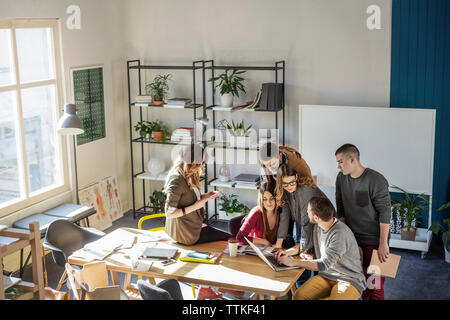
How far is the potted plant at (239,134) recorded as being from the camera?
275 inches

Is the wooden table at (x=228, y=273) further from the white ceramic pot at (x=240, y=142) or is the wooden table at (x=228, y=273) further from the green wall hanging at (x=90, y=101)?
the green wall hanging at (x=90, y=101)

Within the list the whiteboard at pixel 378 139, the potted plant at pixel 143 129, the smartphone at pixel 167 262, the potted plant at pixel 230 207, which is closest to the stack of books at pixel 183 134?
the potted plant at pixel 143 129

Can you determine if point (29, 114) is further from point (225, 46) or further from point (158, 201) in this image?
point (225, 46)

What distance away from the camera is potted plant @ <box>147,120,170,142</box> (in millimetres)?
7457

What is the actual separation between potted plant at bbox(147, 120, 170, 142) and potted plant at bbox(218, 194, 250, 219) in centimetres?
107

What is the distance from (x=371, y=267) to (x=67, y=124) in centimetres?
329

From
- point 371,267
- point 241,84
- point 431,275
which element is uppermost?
point 241,84

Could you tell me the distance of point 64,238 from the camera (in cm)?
539

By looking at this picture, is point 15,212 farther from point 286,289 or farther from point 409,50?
point 409,50

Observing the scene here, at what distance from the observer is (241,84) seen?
6973 millimetres

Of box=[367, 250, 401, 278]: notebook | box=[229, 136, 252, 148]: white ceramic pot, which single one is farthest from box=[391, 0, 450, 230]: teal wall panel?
box=[229, 136, 252, 148]: white ceramic pot

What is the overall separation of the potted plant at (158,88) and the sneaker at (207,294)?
9.89ft
